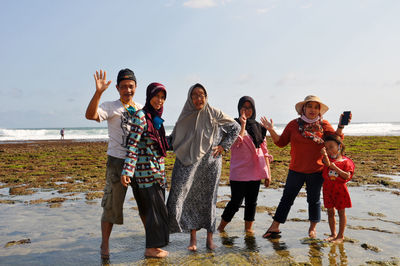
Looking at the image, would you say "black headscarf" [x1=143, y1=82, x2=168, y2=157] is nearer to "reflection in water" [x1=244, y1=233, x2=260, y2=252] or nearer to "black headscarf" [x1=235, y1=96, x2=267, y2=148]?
"black headscarf" [x1=235, y1=96, x2=267, y2=148]

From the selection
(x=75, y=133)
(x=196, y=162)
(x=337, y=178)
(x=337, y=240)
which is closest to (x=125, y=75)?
(x=196, y=162)

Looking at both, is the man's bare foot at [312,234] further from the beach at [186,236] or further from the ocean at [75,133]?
the ocean at [75,133]

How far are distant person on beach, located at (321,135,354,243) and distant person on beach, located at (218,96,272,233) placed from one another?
843mm

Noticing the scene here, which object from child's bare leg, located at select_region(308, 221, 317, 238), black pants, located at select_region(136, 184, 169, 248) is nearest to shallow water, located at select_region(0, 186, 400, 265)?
child's bare leg, located at select_region(308, 221, 317, 238)

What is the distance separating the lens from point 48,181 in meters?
8.57

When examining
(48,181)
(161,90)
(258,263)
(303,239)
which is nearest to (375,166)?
(303,239)

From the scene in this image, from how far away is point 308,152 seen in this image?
3893mm

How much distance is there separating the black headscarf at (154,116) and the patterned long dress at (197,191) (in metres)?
0.32

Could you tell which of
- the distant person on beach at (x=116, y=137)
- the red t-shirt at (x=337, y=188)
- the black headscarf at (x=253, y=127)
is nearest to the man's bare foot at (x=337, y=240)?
the red t-shirt at (x=337, y=188)

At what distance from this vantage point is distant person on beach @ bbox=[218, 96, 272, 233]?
4.25 metres

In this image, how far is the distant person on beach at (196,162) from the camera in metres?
3.54

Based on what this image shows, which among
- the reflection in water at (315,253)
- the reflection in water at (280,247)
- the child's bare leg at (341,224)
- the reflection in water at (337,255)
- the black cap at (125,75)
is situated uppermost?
the black cap at (125,75)

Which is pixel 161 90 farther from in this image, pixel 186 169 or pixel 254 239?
pixel 254 239

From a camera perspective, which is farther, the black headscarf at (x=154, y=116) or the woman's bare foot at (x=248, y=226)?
the woman's bare foot at (x=248, y=226)
